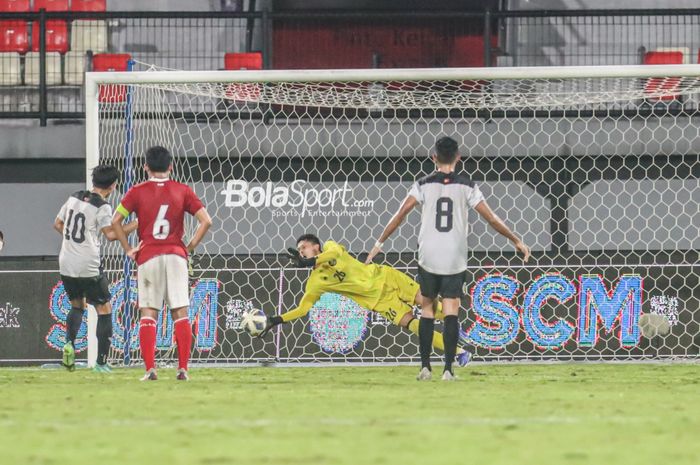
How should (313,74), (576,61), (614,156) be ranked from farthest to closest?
(576,61) < (614,156) < (313,74)

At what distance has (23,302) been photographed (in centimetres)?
1509

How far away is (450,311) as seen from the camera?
920 centimetres

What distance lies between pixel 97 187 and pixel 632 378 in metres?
4.33

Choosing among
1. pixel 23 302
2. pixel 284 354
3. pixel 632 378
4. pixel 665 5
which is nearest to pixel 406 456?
pixel 632 378

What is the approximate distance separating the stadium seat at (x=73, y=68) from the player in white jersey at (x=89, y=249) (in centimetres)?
661

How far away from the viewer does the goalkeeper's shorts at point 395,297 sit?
11820 mm

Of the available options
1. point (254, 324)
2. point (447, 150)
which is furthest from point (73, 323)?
point (447, 150)

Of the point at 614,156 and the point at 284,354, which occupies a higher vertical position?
the point at 614,156

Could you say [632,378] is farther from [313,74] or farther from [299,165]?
[299,165]

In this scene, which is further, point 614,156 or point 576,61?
point 576,61

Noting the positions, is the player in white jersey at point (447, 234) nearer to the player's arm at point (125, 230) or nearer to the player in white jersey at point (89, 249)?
the player's arm at point (125, 230)

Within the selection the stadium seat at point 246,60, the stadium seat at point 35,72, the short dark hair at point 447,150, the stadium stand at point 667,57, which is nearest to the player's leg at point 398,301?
the short dark hair at point 447,150

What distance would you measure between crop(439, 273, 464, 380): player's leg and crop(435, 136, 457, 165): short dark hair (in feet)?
2.53

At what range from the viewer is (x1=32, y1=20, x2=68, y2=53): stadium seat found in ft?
57.6
